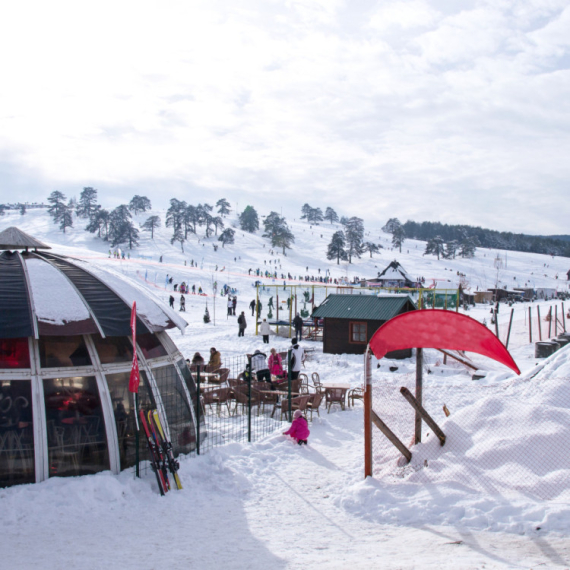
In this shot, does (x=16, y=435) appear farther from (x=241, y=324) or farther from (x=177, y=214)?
(x=177, y=214)

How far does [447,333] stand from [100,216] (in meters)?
93.6

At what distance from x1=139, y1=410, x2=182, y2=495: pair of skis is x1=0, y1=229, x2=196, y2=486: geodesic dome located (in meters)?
0.32

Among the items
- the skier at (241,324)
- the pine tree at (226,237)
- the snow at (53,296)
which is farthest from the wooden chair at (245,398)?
the pine tree at (226,237)

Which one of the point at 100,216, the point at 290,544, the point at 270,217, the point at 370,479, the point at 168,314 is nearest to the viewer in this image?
the point at 290,544

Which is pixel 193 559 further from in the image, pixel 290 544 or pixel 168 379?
pixel 168 379

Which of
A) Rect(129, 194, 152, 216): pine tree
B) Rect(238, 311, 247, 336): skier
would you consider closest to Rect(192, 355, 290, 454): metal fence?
Rect(238, 311, 247, 336): skier

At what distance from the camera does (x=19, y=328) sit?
7.10m

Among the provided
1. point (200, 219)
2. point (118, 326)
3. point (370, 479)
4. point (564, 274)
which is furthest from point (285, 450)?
point (564, 274)

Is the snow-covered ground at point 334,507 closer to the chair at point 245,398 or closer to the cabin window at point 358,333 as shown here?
the chair at point 245,398

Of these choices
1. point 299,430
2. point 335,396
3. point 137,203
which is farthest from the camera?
point 137,203

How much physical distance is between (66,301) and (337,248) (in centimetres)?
8949

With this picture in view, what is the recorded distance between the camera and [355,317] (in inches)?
833

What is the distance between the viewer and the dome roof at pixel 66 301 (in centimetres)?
729

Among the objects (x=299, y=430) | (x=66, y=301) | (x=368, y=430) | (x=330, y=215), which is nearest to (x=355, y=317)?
(x=299, y=430)
